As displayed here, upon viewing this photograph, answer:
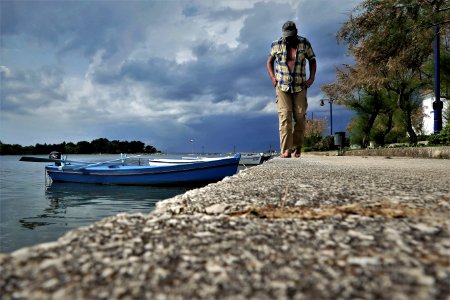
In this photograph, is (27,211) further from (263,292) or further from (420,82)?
(420,82)

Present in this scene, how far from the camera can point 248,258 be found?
1128 mm

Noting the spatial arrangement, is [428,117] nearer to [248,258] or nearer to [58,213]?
[58,213]

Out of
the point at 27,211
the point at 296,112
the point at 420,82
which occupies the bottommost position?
the point at 27,211

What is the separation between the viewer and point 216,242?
4.25ft

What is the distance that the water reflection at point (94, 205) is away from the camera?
7.64m

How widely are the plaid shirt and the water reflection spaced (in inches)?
175

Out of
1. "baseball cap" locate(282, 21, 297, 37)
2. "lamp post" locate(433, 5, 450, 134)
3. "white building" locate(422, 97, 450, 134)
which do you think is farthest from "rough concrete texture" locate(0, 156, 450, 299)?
"white building" locate(422, 97, 450, 134)

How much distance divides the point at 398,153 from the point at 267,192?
12.9 meters

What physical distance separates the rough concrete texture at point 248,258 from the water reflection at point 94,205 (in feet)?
19.3

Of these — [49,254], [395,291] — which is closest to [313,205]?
[395,291]

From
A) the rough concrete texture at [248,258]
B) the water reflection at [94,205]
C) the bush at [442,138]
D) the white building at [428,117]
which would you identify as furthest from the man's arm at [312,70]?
the white building at [428,117]

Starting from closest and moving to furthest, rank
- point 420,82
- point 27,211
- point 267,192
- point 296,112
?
point 267,192, point 296,112, point 27,211, point 420,82

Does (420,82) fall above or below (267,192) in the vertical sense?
above

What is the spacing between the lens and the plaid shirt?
7117 millimetres
